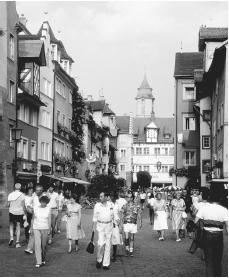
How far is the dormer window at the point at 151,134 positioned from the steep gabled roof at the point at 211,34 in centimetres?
8074

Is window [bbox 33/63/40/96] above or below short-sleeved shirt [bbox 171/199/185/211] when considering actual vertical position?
above

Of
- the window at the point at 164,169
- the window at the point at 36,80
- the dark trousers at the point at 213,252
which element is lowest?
the dark trousers at the point at 213,252

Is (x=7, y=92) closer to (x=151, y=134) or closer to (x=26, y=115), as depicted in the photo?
(x=26, y=115)

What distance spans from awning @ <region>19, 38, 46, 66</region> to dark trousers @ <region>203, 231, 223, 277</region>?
34025mm

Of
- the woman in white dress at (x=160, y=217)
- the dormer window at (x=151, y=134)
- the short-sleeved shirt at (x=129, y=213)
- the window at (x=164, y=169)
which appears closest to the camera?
the short-sleeved shirt at (x=129, y=213)

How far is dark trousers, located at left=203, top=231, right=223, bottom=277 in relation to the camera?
35.1ft

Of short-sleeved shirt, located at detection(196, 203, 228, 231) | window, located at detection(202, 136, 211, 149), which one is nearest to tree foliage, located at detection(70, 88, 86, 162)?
window, located at detection(202, 136, 211, 149)

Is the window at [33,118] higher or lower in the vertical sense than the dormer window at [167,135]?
lower

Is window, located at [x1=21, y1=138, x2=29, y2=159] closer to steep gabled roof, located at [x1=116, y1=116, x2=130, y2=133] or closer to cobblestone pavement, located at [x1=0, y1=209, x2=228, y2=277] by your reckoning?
cobblestone pavement, located at [x1=0, y1=209, x2=228, y2=277]

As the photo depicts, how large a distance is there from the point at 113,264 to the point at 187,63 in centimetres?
4981

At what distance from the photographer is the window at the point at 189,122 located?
59375 mm

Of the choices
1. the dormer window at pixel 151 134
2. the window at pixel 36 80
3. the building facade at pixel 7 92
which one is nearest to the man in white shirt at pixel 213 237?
the building facade at pixel 7 92

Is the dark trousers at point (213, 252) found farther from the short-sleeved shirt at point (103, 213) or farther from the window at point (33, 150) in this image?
the window at point (33, 150)

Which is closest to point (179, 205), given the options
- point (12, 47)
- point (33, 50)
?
point (12, 47)
